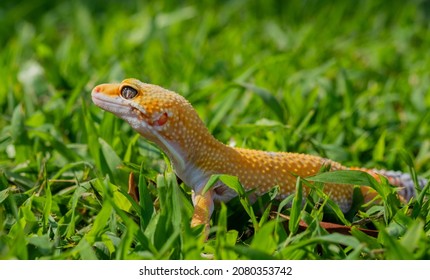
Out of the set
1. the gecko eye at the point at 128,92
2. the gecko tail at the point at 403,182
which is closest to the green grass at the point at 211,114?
the gecko tail at the point at 403,182

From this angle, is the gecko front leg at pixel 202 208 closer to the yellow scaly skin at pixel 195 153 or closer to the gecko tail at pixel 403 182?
the yellow scaly skin at pixel 195 153

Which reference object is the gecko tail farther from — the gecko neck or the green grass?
the gecko neck

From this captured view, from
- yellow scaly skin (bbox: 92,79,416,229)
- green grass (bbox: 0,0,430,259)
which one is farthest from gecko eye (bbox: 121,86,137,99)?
green grass (bbox: 0,0,430,259)

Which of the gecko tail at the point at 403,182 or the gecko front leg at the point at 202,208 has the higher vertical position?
the gecko front leg at the point at 202,208

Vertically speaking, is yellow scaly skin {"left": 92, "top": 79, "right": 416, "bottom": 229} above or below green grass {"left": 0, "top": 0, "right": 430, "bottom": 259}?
above

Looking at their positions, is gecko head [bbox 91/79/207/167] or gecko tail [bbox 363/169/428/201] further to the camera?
gecko tail [bbox 363/169/428/201]

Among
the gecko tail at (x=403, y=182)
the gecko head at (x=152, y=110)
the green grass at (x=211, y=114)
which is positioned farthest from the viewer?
the gecko tail at (x=403, y=182)

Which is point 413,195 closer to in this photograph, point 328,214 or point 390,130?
point 328,214

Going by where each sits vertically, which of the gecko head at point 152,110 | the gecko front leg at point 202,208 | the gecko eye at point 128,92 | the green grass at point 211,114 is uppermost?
the gecko eye at point 128,92
